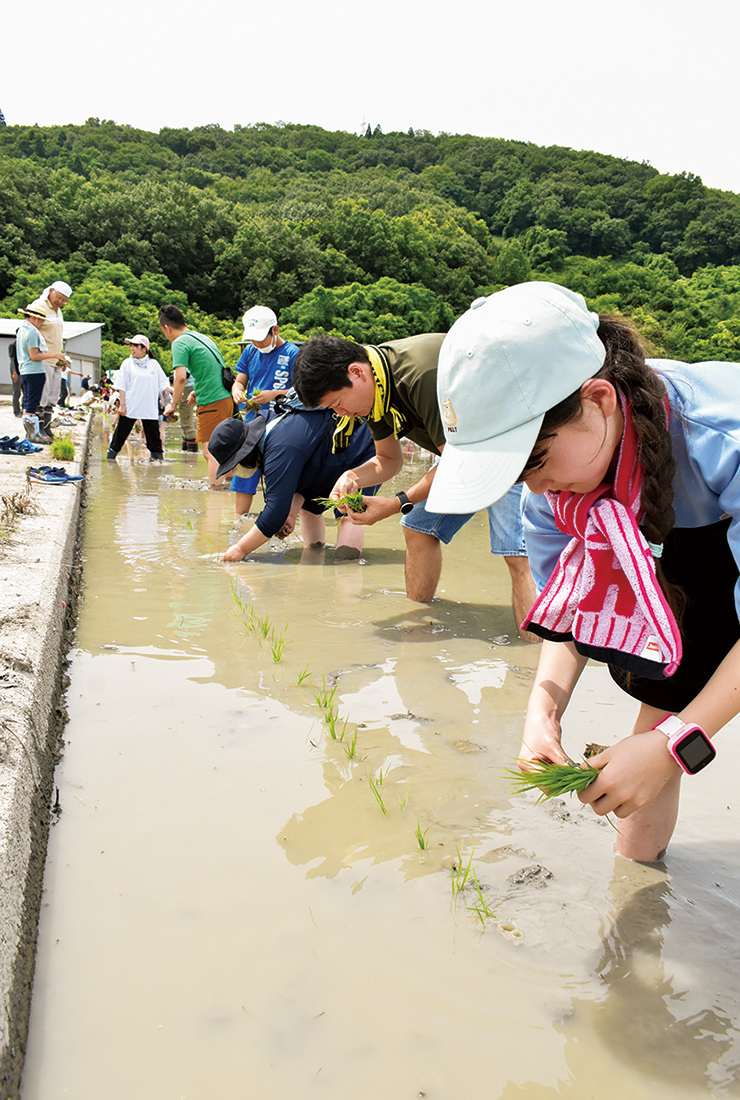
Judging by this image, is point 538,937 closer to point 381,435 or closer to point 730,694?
point 730,694

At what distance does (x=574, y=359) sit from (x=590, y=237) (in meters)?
71.2

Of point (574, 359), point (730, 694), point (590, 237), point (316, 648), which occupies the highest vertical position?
point (590, 237)

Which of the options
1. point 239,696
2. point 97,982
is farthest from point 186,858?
point 239,696

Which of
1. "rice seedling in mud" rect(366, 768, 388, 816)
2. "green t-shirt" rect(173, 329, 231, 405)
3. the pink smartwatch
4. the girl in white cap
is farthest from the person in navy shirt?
the pink smartwatch

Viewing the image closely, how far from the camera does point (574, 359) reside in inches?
52.6

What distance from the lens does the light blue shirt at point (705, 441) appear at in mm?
1380

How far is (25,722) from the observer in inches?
84.3

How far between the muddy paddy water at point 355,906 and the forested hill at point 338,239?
2511 cm

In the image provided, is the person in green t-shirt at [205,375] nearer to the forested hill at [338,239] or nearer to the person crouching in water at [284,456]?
the person crouching in water at [284,456]

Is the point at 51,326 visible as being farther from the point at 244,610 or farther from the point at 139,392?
the point at 244,610

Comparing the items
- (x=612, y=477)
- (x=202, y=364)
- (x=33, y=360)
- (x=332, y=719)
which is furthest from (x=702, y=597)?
(x=33, y=360)

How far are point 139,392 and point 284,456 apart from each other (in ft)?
17.6

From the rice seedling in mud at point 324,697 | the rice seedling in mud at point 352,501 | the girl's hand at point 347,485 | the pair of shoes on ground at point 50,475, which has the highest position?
the girl's hand at point 347,485

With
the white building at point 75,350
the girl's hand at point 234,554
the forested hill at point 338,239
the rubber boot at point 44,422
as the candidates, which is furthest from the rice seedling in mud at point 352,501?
the forested hill at point 338,239
